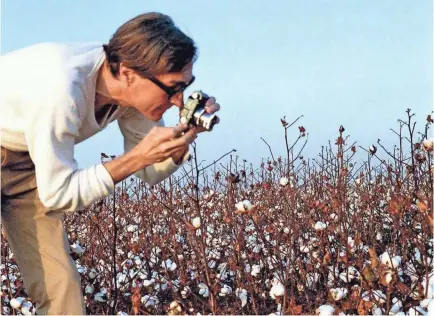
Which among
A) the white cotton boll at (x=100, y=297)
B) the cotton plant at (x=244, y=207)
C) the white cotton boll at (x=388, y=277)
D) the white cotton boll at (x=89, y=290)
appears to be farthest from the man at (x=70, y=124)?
the white cotton boll at (x=89, y=290)

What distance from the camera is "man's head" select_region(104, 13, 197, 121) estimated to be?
6.59 ft

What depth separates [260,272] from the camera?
3.31 metres

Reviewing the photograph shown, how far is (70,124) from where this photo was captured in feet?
6.16

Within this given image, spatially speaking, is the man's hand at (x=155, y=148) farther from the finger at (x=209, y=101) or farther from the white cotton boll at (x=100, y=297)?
the white cotton boll at (x=100, y=297)

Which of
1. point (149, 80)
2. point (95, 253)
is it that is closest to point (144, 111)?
point (149, 80)

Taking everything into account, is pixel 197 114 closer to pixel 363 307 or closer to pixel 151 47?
pixel 151 47

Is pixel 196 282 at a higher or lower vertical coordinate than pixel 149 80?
lower

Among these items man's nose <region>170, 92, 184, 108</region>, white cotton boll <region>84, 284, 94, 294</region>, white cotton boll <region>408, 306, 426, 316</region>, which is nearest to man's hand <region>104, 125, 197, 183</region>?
man's nose <region>170, 92, 184, 108</region>

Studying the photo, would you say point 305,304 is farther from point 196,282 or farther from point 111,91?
point 111,91

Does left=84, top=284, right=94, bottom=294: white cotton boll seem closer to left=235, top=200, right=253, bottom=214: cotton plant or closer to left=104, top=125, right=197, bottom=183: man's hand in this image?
left=235, top=200, right=253, bottom=214: cotton plant

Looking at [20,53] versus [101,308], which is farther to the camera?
[101,308]

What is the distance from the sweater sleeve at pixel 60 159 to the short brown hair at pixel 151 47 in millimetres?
243

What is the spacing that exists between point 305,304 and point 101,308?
3.17 ft

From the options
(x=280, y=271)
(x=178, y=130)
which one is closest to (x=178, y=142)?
(x=178, y=130)
